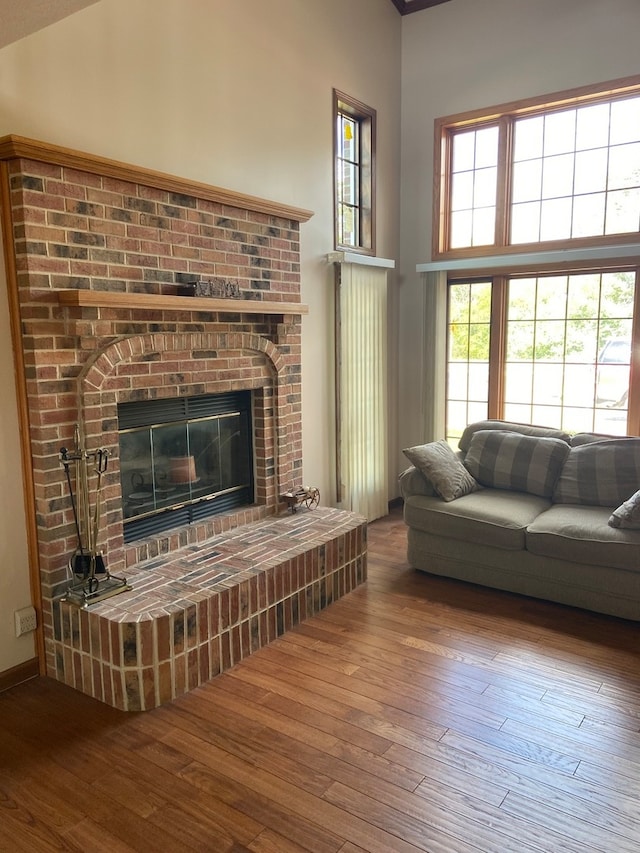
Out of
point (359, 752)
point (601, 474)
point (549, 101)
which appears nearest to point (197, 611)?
point (359, 752)

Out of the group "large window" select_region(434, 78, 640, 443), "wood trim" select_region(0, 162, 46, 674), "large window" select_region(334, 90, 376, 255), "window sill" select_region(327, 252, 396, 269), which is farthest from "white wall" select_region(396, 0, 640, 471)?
"wood trim" select_region(0, 162, 46, 674)

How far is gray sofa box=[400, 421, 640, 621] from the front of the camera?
3.48 m

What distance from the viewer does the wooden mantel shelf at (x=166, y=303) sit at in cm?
271

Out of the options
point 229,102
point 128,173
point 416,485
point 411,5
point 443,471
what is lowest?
point 416,485

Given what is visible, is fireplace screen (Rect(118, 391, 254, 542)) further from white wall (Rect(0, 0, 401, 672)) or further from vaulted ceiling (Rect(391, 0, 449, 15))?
vaulted ceiling (Rect(391, 0, 449, 15))

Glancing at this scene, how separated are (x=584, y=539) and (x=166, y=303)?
8.28 ft

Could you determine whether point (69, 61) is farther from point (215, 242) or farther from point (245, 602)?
point (245, 602)

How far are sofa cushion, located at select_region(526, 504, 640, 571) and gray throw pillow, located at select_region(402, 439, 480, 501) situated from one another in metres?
0.55

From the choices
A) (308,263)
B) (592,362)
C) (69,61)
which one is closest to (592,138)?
(592,362)

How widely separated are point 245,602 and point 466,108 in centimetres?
413

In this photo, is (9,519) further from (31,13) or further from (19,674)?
(31,13)

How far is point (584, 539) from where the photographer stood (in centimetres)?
351

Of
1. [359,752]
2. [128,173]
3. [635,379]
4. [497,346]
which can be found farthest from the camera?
[497,346]

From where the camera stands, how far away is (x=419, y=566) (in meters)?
4.17
